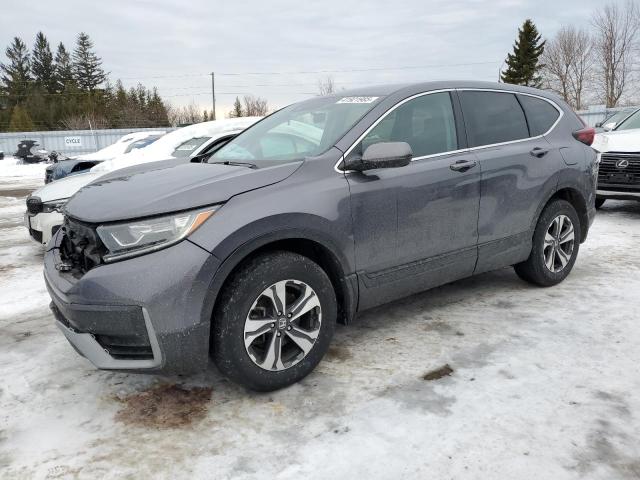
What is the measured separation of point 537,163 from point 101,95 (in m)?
78.7

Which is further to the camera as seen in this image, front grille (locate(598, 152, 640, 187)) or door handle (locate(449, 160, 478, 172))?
front grille (locate(598, 152, 640, 187))

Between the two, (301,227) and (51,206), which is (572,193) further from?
(51,206)

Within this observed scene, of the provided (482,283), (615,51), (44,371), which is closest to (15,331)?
(44,371)

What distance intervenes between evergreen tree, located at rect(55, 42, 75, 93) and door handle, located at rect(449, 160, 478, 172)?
271 ft

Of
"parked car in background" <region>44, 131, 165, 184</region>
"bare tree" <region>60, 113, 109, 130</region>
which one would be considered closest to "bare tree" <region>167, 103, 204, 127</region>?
"bare tree" <region>60, 113, 109, 130</region>

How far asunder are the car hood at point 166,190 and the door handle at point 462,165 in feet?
3.80

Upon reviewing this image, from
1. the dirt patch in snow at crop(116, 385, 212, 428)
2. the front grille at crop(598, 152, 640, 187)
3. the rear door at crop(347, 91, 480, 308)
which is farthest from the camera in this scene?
the front grille at crop(598, 152, 640, 187)

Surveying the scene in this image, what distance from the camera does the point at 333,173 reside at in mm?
3018

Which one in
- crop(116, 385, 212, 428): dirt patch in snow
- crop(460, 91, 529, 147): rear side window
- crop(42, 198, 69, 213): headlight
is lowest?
crop(116, 385, 212, 428): dirt patch in snow

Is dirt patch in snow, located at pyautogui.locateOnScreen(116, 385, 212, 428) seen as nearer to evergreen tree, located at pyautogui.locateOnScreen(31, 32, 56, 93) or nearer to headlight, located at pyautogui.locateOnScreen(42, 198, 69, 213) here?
headlight, located at pyautogui.locateOnScreen(42, 198, 69, 213)

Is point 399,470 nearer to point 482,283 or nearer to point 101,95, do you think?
point 482,283

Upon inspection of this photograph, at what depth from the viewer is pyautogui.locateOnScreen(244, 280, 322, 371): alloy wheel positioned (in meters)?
2.70

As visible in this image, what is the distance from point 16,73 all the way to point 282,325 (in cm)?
8655

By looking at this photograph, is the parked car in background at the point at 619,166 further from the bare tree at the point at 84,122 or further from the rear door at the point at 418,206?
the bare tree at the point at 84,122
